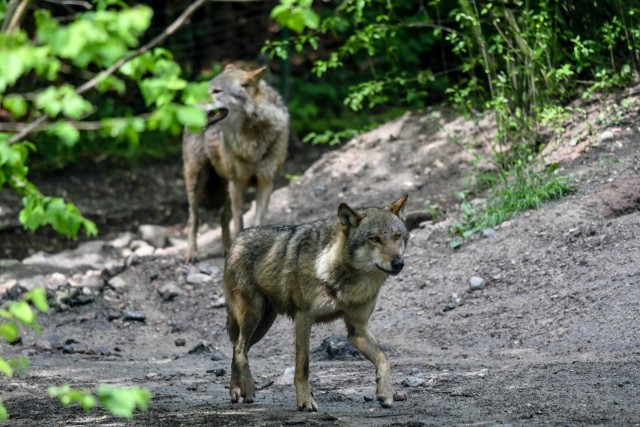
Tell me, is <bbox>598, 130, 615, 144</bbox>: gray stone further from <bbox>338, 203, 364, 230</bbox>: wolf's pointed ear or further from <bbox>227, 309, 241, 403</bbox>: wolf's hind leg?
<bbox>227, 309, 241, 403</bbox>: wolf's hind leg

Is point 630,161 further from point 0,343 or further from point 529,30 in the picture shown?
point 0,343

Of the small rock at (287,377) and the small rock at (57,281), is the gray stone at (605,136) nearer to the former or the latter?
the small rock at (287,377)

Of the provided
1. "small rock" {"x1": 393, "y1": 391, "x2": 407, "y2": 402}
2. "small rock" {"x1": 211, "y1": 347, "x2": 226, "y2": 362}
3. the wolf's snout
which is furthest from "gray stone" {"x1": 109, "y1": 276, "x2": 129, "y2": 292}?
the wolf's snout

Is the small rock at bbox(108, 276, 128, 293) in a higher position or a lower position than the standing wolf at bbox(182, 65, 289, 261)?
lower

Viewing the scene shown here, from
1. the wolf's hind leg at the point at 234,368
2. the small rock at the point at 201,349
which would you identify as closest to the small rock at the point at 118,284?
the small rock at the point at 201,349

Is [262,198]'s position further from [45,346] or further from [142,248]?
[45,346]

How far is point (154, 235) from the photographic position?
42.6ft

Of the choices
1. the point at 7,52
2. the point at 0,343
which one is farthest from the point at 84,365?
the point at 7,52

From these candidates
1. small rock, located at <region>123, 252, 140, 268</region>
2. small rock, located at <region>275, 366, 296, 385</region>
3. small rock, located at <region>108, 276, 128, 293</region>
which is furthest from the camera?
small rock, located at <region>123, 252, 140, 268</region>

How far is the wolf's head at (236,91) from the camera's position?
11.4 m

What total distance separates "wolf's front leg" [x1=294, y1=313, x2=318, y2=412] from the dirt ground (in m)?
0.13

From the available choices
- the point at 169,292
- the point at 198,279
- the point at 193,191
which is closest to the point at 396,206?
the point at 169,292

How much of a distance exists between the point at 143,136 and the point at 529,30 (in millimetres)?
8125

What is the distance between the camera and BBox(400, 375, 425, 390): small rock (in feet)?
22.7
